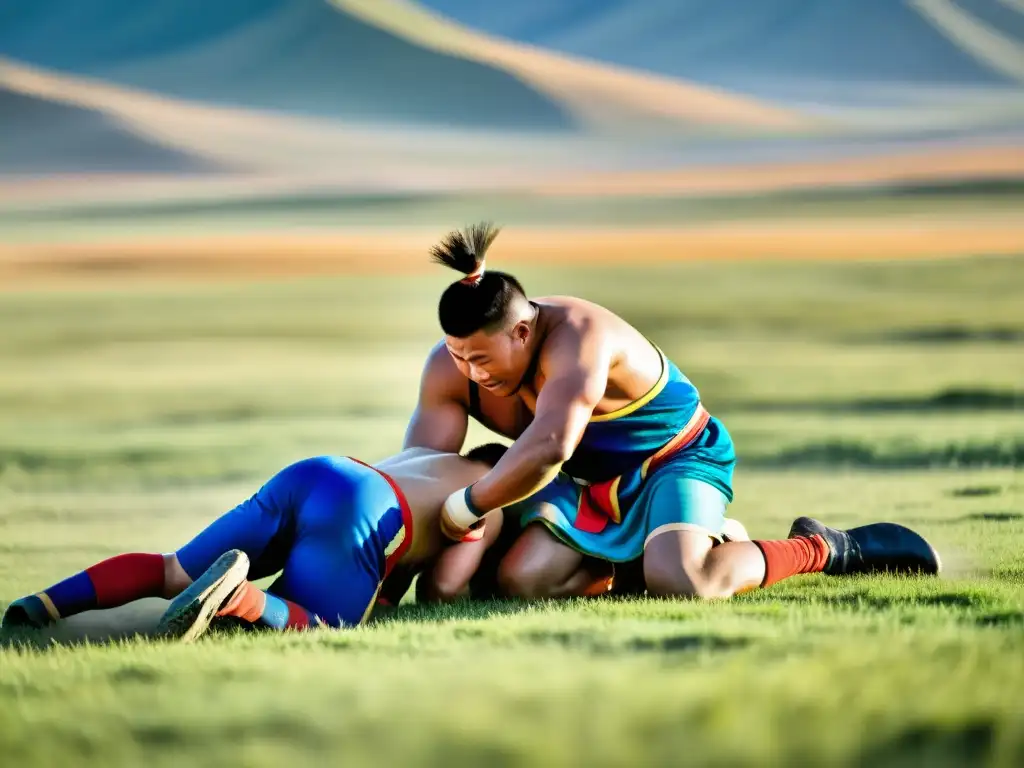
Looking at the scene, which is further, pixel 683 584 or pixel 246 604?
pixel 683 584

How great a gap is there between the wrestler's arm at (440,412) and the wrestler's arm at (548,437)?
49cm

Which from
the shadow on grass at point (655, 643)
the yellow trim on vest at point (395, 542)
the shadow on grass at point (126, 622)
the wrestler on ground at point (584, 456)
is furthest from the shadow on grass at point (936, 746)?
the yellow trim on vest at point (395, 542)

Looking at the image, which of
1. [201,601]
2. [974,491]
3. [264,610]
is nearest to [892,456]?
[974,491]

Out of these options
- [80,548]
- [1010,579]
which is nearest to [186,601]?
[1010,579]

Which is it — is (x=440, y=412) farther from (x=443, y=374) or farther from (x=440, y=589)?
(x=440, y=589)

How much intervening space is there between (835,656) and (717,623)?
1.94 feet

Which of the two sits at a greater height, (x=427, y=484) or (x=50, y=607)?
(x=427, y=484)

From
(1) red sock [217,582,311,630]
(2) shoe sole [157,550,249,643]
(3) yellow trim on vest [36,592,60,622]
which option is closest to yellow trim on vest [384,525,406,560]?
(1) red sock [217,582,311,630]

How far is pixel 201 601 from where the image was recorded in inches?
128

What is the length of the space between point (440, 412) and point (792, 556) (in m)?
1.15

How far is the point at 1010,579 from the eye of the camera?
441 cm

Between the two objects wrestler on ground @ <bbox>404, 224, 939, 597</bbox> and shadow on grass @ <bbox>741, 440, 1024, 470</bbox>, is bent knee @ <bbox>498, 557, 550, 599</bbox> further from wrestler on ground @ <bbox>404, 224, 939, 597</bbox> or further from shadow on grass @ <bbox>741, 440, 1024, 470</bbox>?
shadow on grass @ <bbox>741, 440, 1024, 470</bbox>

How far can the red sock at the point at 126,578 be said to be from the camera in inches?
146

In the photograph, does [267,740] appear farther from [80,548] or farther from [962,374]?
[962,374]
